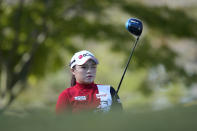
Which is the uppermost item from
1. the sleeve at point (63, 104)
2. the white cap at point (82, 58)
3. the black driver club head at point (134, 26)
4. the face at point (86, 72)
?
the black driver club head at point (134, 26)

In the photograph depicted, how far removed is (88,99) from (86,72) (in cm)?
22

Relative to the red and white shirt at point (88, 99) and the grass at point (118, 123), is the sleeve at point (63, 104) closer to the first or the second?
the red and white shirt at point (88, 99)

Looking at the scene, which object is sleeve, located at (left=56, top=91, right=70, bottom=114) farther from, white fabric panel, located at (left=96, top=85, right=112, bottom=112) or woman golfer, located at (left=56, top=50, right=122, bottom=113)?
white fabric panel, located at (left=96, top=85, right=112, bottom=112)

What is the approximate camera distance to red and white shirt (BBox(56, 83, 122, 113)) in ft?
8.17

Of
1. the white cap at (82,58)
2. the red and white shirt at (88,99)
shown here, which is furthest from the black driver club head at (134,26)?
the red and white shirt at (88,99)

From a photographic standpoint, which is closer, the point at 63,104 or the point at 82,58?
the point at 63,104

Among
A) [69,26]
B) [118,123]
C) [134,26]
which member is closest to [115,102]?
[134,26]

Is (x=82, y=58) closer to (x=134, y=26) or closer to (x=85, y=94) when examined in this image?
(x=85, y=94)

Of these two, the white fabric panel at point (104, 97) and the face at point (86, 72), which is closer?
the white fabric panel at point (104, 97)

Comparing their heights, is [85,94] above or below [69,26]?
below

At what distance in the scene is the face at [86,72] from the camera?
2627mm

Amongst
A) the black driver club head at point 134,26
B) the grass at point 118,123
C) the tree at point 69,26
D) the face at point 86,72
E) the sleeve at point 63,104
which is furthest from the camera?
the tree at point 69,26

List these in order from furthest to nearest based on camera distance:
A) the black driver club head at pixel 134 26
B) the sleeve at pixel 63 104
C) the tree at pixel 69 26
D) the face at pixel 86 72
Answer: the tree at pixel 69 26
the black driver club head at pixel 134 26
the face at pixel 86 72
the sleeve at pixel 63 104

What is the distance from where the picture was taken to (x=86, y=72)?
266 cm
